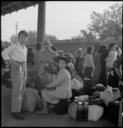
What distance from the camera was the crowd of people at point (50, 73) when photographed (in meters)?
4.25

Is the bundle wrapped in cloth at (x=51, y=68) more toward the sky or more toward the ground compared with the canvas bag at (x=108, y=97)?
more toward the sky

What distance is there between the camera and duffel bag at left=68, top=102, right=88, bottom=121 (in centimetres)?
426

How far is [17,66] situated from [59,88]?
2.94 feet

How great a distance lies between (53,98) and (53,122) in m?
0.56

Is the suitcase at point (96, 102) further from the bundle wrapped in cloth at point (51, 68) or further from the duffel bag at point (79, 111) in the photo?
the bundle wrapped in cloth at point (51, 68)

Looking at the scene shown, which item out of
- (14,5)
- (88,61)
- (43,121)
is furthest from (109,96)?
(14,5)

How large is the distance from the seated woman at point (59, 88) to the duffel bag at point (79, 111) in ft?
0.98

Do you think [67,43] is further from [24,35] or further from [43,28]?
[24,35]

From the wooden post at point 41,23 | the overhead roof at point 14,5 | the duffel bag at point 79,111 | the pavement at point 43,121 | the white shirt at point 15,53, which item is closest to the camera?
the pavement at point 43,121

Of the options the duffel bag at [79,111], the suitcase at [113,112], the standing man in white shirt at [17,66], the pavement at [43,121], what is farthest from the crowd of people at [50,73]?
the suitcase at [113,112]

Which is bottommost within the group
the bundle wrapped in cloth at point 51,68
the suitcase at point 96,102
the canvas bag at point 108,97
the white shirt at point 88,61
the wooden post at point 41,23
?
the suitcase at point 96,102

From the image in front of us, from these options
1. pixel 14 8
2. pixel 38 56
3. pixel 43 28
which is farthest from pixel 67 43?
pixel 38 56

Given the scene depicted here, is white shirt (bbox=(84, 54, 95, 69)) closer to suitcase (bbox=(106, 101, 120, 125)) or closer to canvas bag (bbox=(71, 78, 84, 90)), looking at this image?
canvas bag (bbox=(71, 78, 84, 90))

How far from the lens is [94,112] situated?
166 inches
